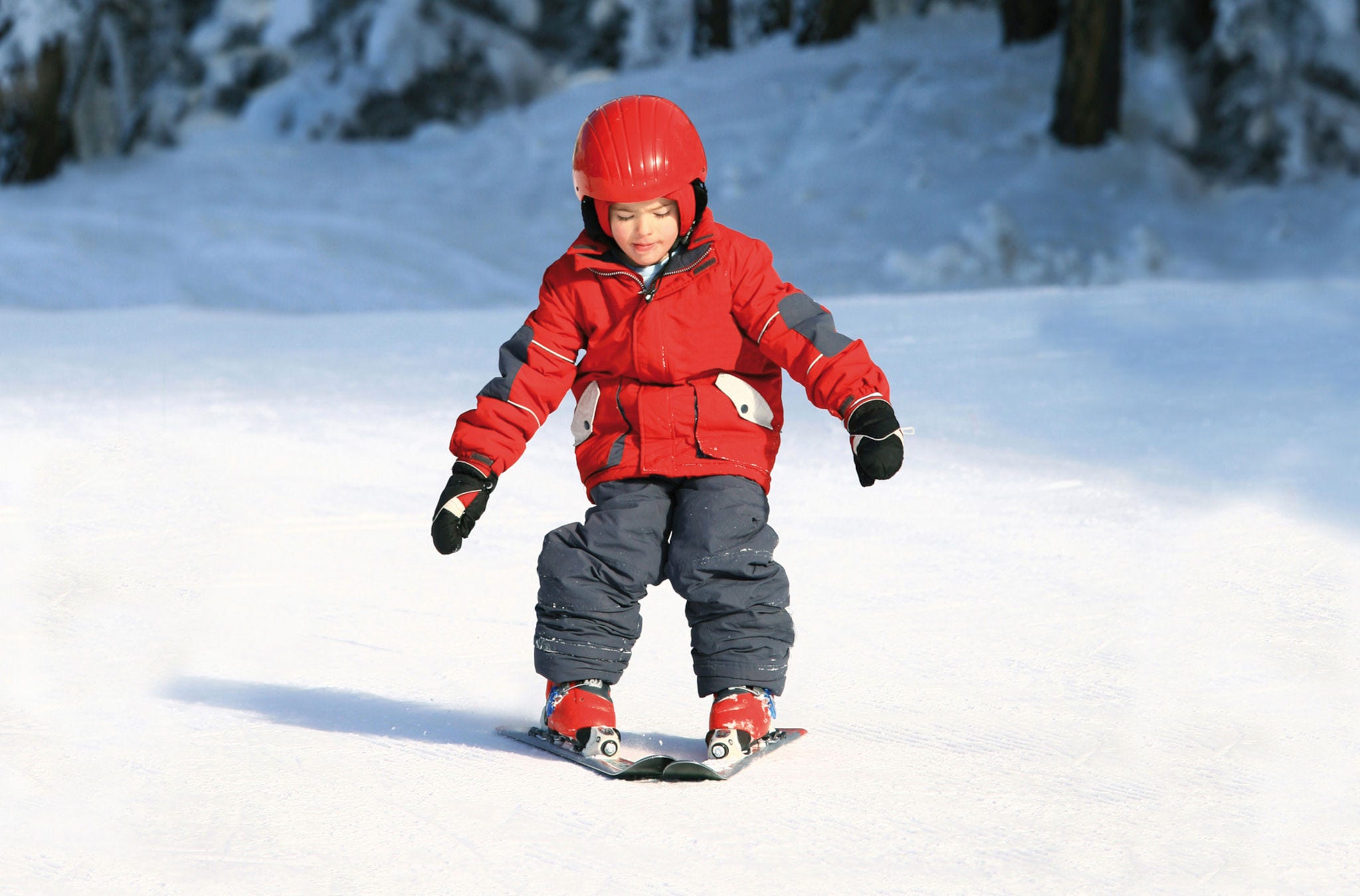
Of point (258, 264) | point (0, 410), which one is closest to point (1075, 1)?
point (258, 264)

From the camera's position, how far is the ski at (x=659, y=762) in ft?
7.65

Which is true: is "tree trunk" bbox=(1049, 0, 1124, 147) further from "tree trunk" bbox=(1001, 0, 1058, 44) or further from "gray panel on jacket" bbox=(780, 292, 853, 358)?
"gray panel on jacket" bbox=(780, 292, 853, 358)

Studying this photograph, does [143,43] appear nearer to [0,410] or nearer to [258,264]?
[258,264]

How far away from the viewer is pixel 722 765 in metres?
2.38

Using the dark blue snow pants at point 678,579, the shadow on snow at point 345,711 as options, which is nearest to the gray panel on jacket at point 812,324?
the dark blue snow pants at point 678,579

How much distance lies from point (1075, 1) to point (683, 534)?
9.89 meters

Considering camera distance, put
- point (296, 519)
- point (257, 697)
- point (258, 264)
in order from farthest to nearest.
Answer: point (258, 264) < point (296, 519) < point (257, 697)

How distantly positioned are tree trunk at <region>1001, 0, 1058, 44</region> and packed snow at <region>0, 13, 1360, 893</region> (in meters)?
6.03

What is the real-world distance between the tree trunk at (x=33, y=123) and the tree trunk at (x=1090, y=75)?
25.1ft

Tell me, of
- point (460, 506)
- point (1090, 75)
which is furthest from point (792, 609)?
point (1090, 75)

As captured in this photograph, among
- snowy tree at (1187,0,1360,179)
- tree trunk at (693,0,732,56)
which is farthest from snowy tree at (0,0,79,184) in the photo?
snowy tree at (1187,0,1360,179)

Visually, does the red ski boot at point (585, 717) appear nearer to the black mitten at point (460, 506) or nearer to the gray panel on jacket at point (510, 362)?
the black mitten at point (460, 506)

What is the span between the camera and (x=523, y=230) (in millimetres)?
11289

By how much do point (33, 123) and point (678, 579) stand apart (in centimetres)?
1085
